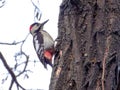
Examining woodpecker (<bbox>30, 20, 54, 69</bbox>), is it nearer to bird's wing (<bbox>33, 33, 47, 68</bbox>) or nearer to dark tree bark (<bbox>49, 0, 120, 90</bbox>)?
bird's wing (<bbox>33, 33, 47, 68</bbox>)

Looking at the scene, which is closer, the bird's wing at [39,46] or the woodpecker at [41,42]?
the woodpecker at [41,42]

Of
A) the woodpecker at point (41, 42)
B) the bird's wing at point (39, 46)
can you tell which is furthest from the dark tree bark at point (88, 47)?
the bird's wing at point (39, 46)

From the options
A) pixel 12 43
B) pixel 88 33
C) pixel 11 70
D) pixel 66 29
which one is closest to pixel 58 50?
pixel 66 29

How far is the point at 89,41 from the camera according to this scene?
1.71 metres

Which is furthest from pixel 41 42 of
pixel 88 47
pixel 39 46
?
pixel 88 47

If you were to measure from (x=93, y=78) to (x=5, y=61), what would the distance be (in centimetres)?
196

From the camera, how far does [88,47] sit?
66.4 inches

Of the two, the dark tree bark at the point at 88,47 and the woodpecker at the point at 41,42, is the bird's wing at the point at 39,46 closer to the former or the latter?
the woodpecker at the point at 41,42

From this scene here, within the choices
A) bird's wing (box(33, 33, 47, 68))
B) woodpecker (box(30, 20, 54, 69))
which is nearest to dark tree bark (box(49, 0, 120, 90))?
woodpecker (box(30, 20, 54, 69))

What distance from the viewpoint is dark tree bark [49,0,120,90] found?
1.57 meters

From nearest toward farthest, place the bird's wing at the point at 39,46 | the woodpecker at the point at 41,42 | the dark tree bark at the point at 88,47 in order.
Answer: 1. the dark tree bark at the point at 88,47
2. the woodpecker at the point at 41,42
3. the bird's wing at the point at 39,46

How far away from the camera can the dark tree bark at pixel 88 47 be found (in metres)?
1.57

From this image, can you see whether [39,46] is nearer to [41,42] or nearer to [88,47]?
[41,42]

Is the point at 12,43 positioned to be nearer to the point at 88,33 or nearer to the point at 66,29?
the point at 66,29
